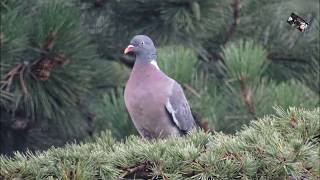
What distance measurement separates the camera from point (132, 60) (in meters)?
5.61

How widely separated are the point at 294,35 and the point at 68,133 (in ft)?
4.81

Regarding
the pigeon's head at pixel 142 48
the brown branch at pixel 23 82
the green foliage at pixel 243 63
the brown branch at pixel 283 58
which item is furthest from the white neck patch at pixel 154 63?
the brown branch at pixel 283 58

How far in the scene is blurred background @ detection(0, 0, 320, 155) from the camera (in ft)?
15.2

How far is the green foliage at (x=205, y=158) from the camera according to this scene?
251 cm

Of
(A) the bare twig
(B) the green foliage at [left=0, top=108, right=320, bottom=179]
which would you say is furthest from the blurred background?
(B) the green foliage at [left=0, top=108, right=320, bottom=179]

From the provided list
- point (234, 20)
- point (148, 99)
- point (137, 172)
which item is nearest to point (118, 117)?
point (148, 99)

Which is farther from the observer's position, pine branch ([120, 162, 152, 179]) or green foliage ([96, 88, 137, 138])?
green foliage ([96, 88, 137, 138])

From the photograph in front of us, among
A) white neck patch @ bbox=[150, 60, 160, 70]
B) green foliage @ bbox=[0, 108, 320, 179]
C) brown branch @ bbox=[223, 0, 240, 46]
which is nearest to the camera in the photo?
green foliage @ bbox=[0, 108, 320, 179]

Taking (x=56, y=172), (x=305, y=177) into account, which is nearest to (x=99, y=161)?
(x=56, y=172)

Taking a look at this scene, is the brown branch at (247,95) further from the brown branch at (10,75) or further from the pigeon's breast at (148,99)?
the brown branch at (10,75)

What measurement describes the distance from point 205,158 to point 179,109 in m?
1.66

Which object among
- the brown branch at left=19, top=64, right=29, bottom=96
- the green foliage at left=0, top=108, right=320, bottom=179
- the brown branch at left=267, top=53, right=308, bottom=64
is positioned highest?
the green foliage at left=0, top=108, right=320, bottom=179

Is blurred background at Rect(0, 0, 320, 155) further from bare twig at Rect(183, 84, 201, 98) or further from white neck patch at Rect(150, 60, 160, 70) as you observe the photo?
white neck patch at Rect(150, 60, 160, 70)

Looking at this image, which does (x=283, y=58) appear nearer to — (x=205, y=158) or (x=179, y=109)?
(x=179, y=109)
